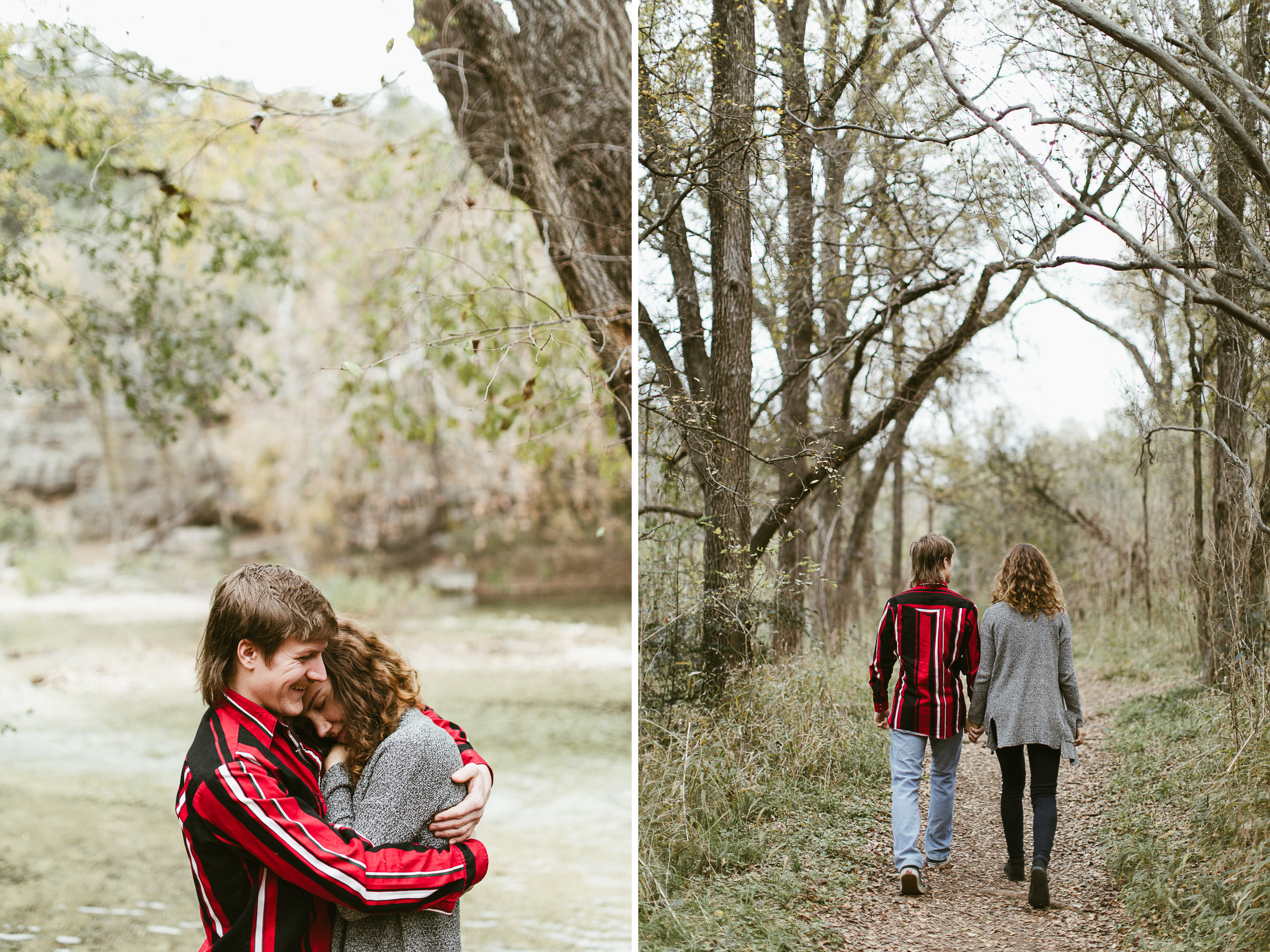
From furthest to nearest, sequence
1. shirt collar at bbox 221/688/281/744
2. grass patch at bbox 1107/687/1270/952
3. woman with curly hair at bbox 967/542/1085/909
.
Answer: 1. woman with curly hair at bbox 967/542/1085/909
2. grass patch at bbox 1107/687/1270/952
3. shirt collar at bbox 221/688/281/744

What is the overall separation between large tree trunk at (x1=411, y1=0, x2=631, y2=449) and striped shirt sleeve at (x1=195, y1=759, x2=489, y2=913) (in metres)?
1.75

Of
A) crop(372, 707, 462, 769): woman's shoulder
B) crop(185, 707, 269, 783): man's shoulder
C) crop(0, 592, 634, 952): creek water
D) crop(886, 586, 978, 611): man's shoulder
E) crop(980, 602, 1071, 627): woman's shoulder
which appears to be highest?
crop(886, 586, 978, 611): man's shoulder

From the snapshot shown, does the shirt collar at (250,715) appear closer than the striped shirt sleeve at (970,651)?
Yes

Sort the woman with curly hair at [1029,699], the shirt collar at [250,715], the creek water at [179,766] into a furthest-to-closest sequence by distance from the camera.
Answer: the creek water at [179,766] < the woman with curly hair at [1029,699] < the shirt collar at [250,715]

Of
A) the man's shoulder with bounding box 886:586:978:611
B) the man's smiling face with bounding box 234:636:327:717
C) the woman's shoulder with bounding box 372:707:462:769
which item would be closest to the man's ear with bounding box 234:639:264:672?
the man's smiling face with bounding box 234:636:327:717

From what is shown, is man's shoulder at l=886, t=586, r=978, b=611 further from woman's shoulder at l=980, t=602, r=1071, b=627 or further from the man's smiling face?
the man's smiling face

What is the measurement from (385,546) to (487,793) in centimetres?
1260

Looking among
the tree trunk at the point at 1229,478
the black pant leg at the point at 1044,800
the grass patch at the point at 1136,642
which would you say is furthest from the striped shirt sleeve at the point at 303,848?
the tree trunk at the point at 1229,478

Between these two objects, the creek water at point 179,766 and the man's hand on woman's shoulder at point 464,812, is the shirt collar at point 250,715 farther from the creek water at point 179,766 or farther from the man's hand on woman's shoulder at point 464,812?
the creek water at point 179,766

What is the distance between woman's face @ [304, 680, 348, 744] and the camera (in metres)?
1.43

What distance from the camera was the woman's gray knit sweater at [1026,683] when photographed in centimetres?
186

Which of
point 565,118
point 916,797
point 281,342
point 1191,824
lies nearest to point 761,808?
point 916,797

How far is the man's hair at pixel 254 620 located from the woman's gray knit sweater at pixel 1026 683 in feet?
4.51

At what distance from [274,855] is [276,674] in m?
0.26
